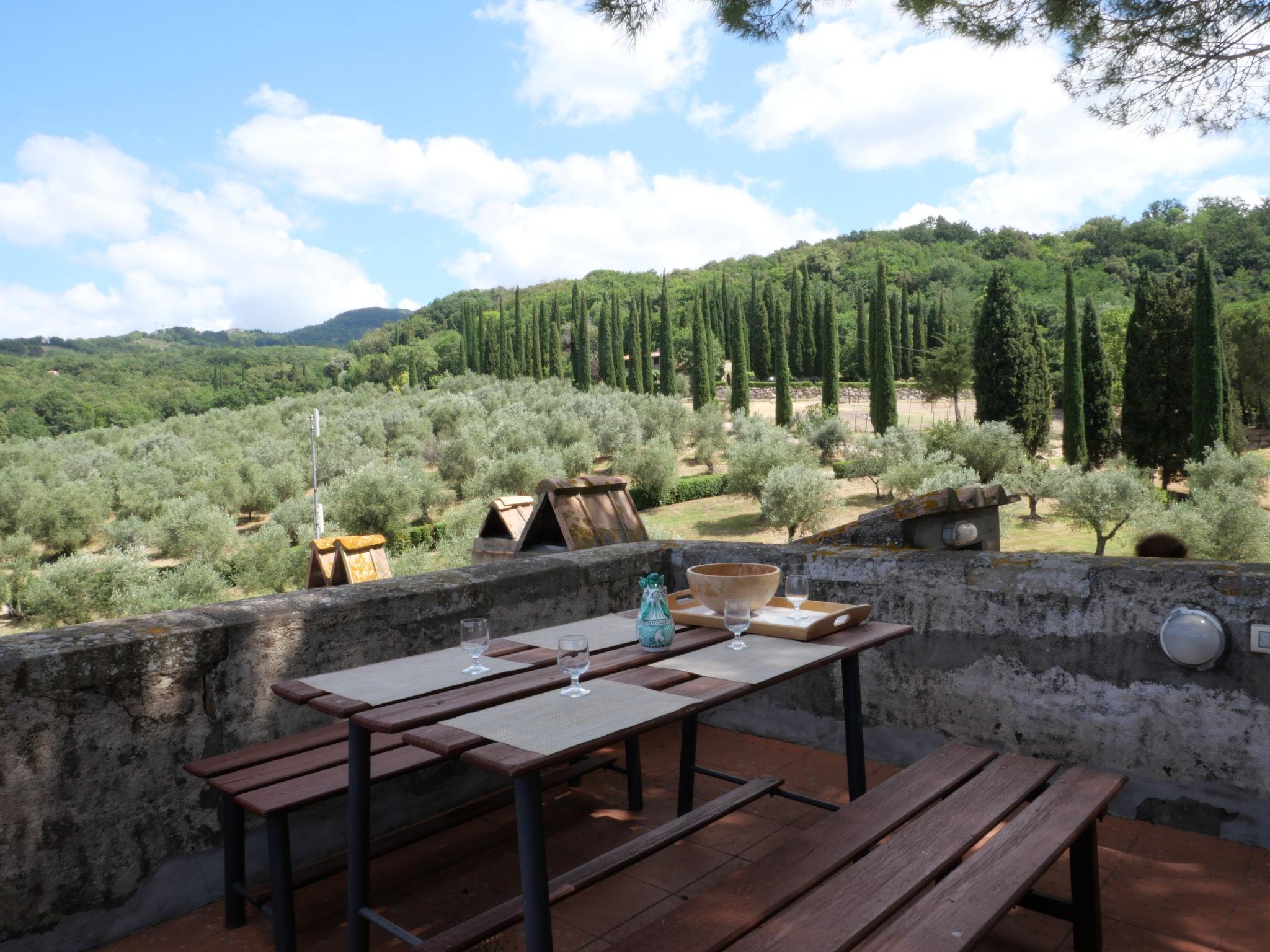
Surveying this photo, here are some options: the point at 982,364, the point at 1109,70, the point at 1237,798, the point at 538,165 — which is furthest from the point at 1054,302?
the point at 1237,798

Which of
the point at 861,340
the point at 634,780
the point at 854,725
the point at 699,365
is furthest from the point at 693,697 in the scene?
the point at 861,340

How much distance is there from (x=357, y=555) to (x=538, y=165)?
5361 cm

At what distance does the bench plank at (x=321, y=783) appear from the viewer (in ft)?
6.49

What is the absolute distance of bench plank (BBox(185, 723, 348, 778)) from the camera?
2.17 metres

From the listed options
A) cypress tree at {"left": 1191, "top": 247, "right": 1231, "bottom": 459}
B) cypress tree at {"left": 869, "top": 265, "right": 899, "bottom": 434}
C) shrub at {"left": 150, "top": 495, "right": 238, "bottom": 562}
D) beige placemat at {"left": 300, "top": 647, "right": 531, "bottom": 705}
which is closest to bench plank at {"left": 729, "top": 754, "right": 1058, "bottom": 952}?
beige placemat at {"left": 300, "top": 647, "right": 531, "bottom": 705}

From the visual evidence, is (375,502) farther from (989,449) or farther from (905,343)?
(905,343)

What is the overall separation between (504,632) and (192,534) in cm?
2075

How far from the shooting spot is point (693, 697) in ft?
6.00

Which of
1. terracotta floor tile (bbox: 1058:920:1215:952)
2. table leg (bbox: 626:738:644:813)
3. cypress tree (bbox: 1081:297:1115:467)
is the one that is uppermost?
cypress tree (bbox: 1081:297:1115:467)

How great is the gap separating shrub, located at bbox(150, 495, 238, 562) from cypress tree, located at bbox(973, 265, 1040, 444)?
23757 millimetres

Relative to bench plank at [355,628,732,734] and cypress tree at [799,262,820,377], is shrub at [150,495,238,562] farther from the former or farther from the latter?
cypress tree at [799,262,820,377]

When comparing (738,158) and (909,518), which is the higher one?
(738,158)

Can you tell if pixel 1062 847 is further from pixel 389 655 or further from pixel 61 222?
pixel 61 222

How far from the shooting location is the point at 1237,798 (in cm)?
246
